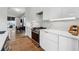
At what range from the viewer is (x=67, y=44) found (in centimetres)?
243

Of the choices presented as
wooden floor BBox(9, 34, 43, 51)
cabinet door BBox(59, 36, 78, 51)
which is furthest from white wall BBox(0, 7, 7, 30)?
cabinet door BBox(59, 36, 78, 51)

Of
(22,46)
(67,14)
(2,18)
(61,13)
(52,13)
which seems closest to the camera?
(67,14)

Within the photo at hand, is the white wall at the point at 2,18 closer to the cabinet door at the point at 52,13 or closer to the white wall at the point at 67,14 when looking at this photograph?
the cabinet door at the point at 52,13

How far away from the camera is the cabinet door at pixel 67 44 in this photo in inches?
87.3

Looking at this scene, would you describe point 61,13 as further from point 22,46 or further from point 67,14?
point 22,46

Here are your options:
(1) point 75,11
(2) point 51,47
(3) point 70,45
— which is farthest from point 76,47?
(2) point 51,47

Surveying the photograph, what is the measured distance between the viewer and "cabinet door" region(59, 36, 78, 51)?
7.27ft

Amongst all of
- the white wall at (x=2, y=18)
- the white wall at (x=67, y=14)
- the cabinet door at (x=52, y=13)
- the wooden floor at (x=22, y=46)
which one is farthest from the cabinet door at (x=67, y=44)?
the white wall at (x=2, y=18)

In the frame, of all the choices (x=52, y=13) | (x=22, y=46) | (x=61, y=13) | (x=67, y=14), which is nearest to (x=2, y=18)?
(x=22, y=46)

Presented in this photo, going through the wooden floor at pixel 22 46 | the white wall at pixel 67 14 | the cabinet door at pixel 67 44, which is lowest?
the wooden floor at pixel 22 46

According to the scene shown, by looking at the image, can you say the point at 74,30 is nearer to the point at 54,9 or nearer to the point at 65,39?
the point at 65,39

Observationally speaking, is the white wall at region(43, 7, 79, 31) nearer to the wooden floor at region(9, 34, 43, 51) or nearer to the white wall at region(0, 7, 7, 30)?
the wooden floor at region(9, 34, 43, 51)

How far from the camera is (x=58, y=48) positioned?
2.89m
